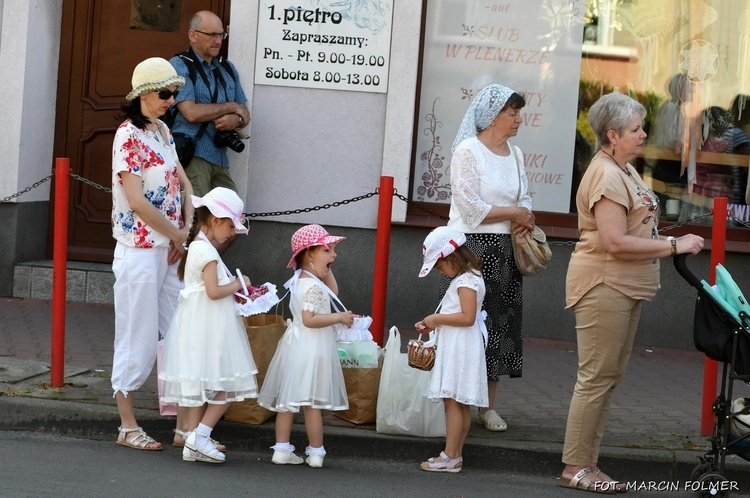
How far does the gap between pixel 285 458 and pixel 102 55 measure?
16.5 ft

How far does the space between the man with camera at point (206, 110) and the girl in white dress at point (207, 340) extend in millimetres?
2749

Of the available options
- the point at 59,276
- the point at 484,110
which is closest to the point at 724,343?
the point at 484,110

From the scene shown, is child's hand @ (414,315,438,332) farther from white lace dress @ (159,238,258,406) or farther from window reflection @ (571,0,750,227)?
window reflection @ (571,0,750,227)

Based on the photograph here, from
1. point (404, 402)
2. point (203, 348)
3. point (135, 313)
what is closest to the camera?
point (203, 348)

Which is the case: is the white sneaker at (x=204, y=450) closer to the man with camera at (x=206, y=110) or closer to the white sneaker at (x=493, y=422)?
the white sneaker at (x=493, y=422)

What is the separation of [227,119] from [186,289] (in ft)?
10.0

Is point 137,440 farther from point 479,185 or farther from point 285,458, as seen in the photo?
point 479,185

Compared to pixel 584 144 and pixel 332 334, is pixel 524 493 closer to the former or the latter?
pixel 332 334

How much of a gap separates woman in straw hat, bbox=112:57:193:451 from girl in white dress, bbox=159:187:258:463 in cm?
22

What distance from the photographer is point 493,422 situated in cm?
641

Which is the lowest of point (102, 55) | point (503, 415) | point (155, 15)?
point (503, 415)

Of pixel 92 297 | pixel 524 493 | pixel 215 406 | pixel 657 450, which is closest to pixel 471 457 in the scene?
pixel 524 493

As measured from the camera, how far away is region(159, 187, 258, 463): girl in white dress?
18.9 feet

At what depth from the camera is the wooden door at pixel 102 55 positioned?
32.1 ft
